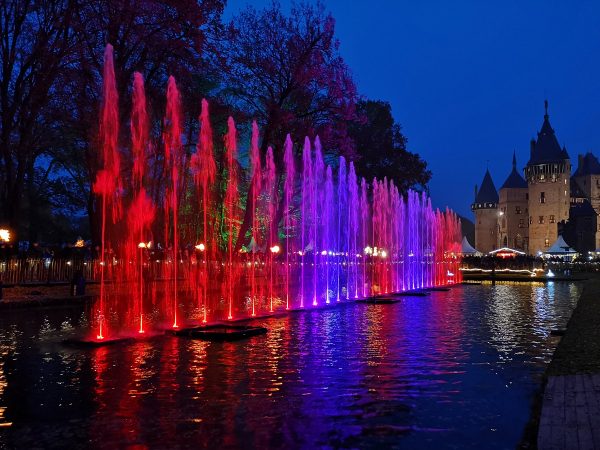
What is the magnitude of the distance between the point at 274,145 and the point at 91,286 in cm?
1469

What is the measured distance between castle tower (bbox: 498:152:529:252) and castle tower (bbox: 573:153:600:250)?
13270 mm

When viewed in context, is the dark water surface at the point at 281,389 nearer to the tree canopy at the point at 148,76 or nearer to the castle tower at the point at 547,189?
the tree canopy at the point at 148,76

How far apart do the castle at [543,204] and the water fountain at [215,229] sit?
66430 mm

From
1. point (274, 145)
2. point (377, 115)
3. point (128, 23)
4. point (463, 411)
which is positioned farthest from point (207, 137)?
point (377, 115)

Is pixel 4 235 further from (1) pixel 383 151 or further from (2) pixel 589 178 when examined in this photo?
(2) pixel 589 178

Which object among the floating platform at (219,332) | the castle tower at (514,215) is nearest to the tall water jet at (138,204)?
the floating platform at (219,332)

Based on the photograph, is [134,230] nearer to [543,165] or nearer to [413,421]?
[413,421]

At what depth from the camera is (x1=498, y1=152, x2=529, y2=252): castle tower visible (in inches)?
5320

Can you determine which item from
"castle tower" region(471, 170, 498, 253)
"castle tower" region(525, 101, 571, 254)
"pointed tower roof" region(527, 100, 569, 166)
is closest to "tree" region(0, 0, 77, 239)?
"castle tower" region(525, 101, 571, 254)

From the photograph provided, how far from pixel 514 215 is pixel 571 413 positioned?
139 meters

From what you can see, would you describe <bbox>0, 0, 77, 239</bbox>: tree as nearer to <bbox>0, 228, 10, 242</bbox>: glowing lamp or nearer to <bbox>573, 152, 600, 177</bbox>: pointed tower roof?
<bbox>0, 228, 10, 242</bbox>: glowing lamp

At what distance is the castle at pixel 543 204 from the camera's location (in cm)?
10962

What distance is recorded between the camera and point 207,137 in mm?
24344

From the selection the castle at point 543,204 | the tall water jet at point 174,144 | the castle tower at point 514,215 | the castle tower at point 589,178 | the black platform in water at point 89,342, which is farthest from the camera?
the castle tower at point 589,178
